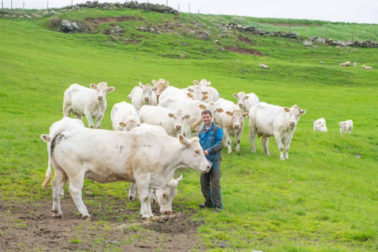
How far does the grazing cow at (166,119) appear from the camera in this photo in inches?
691

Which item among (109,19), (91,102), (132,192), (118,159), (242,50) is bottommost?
(132,192)

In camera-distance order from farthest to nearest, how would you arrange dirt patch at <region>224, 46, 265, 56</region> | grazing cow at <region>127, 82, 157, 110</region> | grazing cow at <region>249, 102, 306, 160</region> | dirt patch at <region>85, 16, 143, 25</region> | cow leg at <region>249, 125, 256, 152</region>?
1. dirt patch at <region>85, 16, 143, 25</region>
2. dirt patch at <region>224, 46, 265, 56</region>
3. grazing cow at <region>127, 82, 157, 110</region>
4. cow leg at <region>249, 125, 256, 152</region>
5. grazing cow at <region>249, 102, 306, 160</region>

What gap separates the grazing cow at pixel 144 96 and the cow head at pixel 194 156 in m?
11.1

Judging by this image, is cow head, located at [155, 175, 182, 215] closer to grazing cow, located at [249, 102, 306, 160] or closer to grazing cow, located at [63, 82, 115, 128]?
grazing cow, located at [249, 102, 306, 160]

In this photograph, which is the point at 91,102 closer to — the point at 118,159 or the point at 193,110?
the point at 193,110

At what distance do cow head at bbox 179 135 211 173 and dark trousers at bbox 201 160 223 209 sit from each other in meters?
1.13

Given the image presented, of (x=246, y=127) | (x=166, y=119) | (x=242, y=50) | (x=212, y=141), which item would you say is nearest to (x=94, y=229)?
(x=212, y=141)

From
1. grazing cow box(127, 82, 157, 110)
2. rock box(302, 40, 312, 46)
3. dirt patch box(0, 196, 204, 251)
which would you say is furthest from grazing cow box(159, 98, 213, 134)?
rock box(302, 40, 312, 46)

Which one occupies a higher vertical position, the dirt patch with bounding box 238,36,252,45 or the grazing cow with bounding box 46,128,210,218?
the dirt patch with bounding box 238,36,252,45

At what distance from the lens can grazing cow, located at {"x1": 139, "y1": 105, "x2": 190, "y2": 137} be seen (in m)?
17.6

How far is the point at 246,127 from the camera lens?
27.4 meters

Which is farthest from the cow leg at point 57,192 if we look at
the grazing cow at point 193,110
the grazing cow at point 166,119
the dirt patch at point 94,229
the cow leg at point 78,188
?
the grazing cow at point 193,110

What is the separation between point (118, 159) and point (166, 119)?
7.20 metres

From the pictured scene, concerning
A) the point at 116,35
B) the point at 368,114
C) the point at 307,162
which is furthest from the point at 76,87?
the point at 116,35
